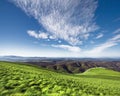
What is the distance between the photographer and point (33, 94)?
39.8ft

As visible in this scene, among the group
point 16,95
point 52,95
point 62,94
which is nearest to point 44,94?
point 52,95

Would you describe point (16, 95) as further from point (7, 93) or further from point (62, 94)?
point (62, 94)

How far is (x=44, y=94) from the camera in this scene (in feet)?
41.4

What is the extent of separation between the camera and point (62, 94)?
1305 cm

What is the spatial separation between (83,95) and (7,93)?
7.61 metres

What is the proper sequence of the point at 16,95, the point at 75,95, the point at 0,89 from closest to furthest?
the point at 16,95 < the point at 0,89 < the point at 75,95

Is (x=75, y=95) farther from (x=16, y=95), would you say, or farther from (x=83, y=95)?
(x=16, y=95)

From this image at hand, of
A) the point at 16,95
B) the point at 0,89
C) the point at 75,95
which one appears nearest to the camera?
the point at 16,95

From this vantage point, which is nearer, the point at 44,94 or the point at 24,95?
the point at 24,95

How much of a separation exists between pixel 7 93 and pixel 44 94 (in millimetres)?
3292

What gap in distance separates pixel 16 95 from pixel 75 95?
583cm

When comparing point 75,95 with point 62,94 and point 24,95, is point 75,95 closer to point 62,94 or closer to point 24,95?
point 62,94

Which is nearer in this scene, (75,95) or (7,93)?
(7,93)

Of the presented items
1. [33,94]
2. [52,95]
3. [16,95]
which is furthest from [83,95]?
[16,95]
